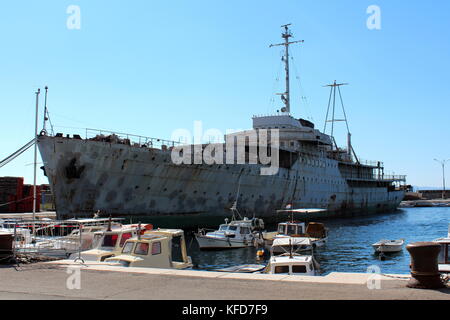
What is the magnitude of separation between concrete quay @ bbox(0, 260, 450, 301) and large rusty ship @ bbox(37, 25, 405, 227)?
68.6ft

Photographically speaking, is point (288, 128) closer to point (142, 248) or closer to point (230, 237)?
point (230, 237)

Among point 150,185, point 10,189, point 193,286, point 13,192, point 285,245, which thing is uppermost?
point 150,185

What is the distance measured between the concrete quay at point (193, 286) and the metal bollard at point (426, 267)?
25 centimetres

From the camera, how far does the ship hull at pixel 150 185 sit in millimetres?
30805

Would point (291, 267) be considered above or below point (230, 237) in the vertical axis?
above

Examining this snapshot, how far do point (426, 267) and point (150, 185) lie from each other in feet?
91.9

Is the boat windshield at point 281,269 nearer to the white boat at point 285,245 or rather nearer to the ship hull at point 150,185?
the white boat at point 285,245

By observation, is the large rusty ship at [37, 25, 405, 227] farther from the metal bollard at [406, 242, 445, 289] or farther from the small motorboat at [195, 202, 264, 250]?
the metal bollard at [406, 242, 445, 289]

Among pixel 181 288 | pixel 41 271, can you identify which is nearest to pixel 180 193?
pixel 41 271

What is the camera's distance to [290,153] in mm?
50688

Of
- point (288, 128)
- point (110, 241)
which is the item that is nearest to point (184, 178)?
point (110, 241)

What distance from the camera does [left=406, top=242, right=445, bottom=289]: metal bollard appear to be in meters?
8.04

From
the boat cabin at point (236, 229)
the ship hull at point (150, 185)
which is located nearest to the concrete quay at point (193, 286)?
the boat cabin at point (236, 229)

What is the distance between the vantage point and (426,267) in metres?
8.11
